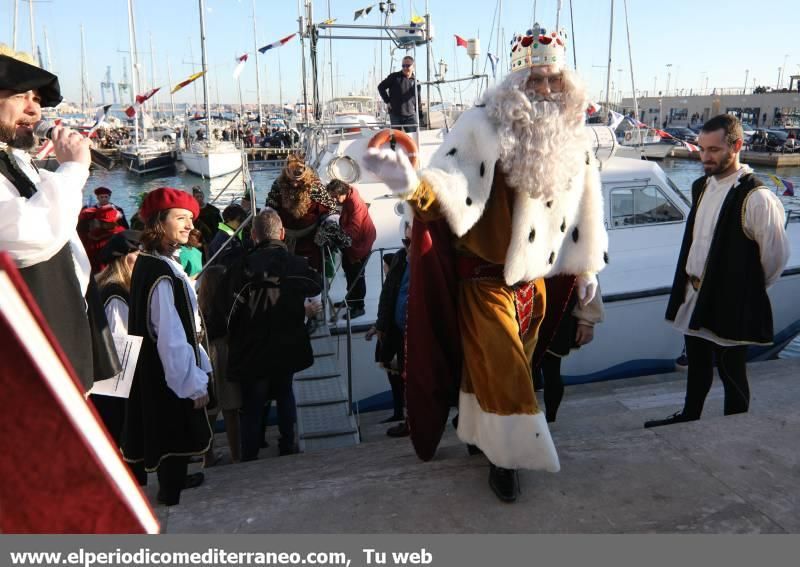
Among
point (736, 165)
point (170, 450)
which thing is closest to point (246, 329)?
point (170, 450)

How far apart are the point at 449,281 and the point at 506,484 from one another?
81cm

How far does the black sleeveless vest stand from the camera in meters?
→ 1.62

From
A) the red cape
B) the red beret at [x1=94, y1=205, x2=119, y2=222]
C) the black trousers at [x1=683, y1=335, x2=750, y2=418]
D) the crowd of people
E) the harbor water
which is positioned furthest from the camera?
the harbor water

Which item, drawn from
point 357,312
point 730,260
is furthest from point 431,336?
point 357,312

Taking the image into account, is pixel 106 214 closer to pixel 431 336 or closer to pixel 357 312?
pixel 357 312

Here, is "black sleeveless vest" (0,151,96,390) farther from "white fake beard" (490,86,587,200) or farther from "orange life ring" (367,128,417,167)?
"white fake beard" (490,86,587,200)

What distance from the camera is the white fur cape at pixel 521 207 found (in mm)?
2137

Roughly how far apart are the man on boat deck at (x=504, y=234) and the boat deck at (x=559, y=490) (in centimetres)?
19

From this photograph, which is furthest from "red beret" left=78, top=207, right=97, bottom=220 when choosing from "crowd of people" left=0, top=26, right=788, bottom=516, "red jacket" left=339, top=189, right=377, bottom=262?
"crowd of people" left=0, top=26, right=788, bottom=516

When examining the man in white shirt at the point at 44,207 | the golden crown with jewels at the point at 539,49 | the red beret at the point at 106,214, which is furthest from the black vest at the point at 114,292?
the red beret at the point at 106,214

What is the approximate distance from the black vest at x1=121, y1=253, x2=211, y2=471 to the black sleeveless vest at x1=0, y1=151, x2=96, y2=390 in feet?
2.67

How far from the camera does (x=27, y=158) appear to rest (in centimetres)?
176
